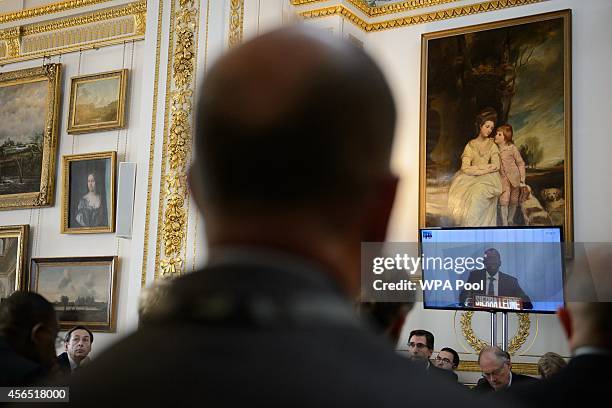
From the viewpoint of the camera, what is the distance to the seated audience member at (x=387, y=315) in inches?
54.5

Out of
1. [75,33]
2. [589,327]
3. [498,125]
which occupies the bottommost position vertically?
[589,327]

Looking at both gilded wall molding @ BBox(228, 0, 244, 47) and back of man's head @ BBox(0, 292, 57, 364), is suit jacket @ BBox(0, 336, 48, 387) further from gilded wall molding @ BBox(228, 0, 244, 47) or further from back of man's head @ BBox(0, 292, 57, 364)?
gilded wall molding @ BBox(228, 0, 244, 47)

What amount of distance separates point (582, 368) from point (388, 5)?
37.2ft

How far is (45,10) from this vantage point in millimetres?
14539

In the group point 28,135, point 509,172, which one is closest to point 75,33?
point 28,135

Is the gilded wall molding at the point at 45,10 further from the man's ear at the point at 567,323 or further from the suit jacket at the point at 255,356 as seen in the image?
the suit jacket at the point at 255,356

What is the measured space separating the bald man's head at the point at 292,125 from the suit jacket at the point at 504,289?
9.27 metres

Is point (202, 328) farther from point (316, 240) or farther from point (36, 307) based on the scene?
point (36, 307)

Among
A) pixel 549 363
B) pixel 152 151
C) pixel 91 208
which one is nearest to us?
pixel 549 363

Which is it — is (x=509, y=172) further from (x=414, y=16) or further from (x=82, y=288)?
(x=82, y=288)

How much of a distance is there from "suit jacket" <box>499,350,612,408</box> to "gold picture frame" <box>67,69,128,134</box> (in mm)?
12374

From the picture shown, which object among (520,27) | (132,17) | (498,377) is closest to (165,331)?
(498,377)

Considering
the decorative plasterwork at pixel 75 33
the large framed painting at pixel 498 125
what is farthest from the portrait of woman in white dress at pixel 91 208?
the large framed painting at pixel 498 125

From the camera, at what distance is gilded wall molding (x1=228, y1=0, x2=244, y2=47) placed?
38.2ft
